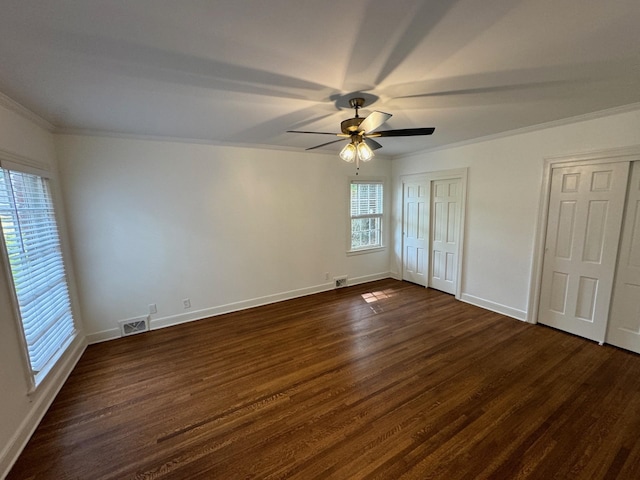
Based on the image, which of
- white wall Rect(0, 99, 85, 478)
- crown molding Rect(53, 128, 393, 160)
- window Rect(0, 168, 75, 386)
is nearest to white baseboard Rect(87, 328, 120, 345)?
window Rect(0, 168, 75, 386)

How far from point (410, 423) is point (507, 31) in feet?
8.27

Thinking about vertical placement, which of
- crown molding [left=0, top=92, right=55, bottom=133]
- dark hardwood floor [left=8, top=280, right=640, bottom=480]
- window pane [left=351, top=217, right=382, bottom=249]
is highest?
crown molding [left=0, top=92, right=55, bottom=133]

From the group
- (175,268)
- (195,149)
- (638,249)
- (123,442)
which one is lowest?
(123,442)

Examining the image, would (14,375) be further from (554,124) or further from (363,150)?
(554,124)

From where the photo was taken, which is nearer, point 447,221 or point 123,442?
point 123,442

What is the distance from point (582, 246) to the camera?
2.97 metres

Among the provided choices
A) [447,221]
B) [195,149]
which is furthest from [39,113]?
[447,221]

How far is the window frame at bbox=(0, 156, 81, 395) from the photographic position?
191cm

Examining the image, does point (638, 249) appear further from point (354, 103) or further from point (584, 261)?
point (354, 103)

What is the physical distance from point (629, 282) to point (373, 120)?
3.17 meters

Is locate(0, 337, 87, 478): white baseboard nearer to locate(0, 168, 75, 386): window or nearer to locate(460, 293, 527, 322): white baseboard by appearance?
locate(0, 168, 75, 386): window

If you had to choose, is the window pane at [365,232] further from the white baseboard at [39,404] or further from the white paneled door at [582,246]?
the white baseboard at [39,404]

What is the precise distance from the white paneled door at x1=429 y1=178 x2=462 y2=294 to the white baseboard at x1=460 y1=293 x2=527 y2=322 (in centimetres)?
27

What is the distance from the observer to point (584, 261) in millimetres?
2971
